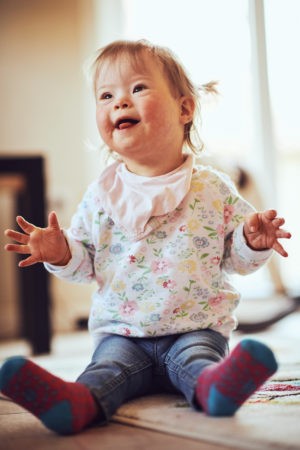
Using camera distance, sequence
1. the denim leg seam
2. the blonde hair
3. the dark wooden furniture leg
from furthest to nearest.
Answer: the dark wooden furniture leg < the blonde hair < the denim leg seam

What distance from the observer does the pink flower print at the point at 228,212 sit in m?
1.05

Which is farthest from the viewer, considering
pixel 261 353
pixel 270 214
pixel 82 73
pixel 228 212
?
pixel 82 73

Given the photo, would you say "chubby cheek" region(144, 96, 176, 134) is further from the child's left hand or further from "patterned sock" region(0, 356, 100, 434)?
"patterned sock" region(0, 356, 100, 434)

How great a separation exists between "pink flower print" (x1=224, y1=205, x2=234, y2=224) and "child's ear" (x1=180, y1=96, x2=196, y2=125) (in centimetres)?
17

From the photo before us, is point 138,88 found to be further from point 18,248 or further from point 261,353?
point 261,353

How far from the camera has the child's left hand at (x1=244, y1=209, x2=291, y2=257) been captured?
0.96 m

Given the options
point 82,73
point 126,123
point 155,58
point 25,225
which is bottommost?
point 25,225

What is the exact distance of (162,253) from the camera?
101 cm

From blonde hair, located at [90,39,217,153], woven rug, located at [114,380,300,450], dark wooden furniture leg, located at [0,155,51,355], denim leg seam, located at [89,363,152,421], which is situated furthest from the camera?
dark wooden furniture leg, located at [0,155,51,355]

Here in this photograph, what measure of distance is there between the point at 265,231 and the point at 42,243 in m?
0.34

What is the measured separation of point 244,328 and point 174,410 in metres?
0.96

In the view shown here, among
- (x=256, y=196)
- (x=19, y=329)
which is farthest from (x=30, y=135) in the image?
(x=256, y=196)

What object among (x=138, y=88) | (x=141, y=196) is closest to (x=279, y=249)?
(x=141, y=196)

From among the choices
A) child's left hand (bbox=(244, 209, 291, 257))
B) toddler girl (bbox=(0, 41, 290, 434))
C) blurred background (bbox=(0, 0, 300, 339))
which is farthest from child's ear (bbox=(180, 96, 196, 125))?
blurred background (bbox=(0, 0, 300, 339))
